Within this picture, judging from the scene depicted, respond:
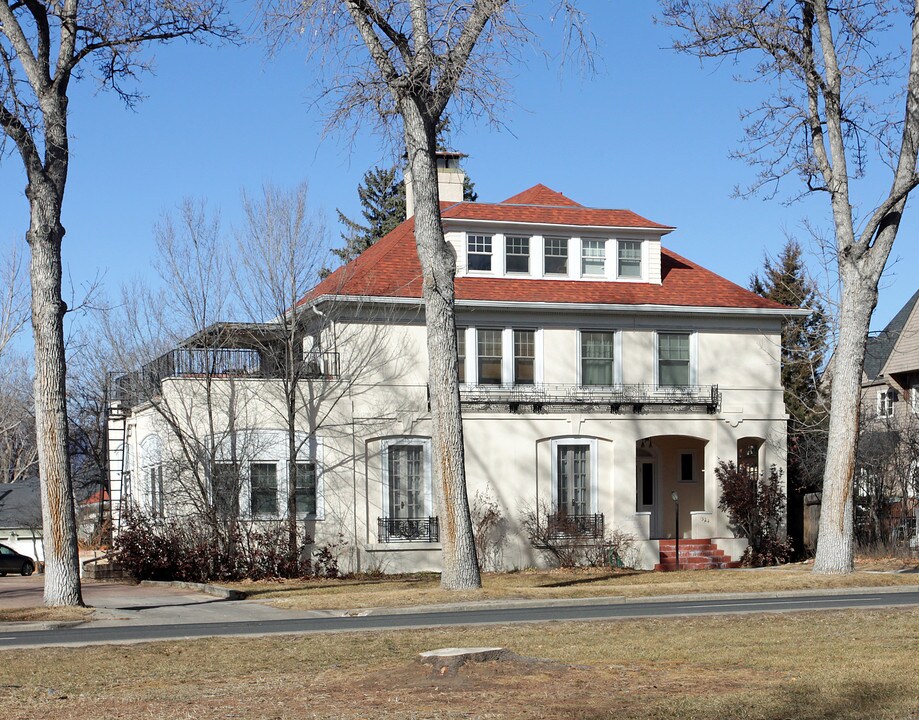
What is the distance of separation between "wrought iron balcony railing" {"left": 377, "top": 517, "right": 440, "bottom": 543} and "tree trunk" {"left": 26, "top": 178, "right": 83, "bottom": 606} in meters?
12.5

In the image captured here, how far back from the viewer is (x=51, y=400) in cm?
1867

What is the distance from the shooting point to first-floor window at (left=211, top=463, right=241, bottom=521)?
28.4m

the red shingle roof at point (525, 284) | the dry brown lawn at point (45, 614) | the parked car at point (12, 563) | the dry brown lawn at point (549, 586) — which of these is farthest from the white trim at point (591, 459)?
the parked car at point (12, 563)

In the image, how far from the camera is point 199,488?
2855 cm

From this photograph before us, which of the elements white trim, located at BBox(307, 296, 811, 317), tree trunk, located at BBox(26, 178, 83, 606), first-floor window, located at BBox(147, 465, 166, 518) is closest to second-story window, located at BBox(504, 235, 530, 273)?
white trim, located at BBox(307, 296, 811, 317)

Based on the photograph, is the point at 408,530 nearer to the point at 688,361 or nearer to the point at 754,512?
the point at 688,361

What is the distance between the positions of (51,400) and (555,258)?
58.5ft

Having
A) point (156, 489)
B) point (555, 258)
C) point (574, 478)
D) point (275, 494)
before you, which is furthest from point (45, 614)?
A: point (555, 258)

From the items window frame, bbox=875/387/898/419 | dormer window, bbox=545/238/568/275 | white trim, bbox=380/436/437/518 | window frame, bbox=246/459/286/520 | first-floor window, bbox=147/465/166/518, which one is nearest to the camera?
first-floor window, bbox=147/465/166/518

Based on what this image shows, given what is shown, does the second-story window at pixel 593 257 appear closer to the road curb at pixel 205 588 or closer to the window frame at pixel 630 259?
the window frame at pixel 630 259

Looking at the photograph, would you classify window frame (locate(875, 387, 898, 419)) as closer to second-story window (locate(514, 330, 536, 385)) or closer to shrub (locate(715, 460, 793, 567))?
shrub (locate(715, 460, 793, 567))

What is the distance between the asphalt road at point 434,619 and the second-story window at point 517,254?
50.0 feet

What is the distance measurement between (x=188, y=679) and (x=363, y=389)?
20291 millimetres

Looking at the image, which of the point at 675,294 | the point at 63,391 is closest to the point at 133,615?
the point at 63,391
